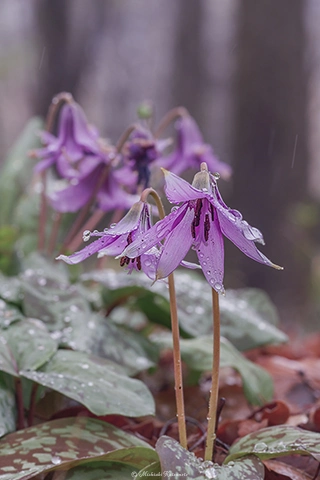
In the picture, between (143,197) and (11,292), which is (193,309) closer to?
(11,292)

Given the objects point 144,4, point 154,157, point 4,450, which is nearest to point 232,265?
point 154,157

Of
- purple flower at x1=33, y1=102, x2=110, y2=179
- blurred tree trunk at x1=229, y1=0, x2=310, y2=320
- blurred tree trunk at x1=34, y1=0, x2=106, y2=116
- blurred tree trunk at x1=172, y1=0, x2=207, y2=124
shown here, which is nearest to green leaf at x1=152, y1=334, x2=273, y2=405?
purple flower at x1=33, y1=102, x2=110, y2=179

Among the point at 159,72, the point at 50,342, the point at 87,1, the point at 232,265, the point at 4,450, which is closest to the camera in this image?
the point at 4,450

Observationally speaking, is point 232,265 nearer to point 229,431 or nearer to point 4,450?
point 229,431

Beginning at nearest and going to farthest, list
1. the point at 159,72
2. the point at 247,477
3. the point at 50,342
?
the point at 247,477, the point at 50,342, the point at 159,72

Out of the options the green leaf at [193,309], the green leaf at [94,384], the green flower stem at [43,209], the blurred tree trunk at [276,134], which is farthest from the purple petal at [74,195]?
the blurred tree trunk at [276,134]

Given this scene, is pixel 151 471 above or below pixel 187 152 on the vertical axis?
below

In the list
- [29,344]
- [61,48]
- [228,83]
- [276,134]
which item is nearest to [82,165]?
[29,344]
